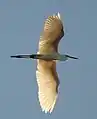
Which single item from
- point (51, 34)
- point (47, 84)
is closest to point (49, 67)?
point (47, 84)

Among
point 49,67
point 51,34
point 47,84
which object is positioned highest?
point 51,34

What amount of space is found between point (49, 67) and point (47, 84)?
0.31 m

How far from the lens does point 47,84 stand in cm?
1739

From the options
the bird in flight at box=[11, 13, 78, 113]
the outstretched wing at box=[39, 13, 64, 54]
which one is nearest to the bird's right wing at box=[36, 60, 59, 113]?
the bird in flight at box=[11, 13, 78, 113]

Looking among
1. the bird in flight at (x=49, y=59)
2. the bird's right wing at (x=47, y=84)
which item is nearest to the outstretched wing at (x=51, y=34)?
the bird in flight at (x=49, y=59)

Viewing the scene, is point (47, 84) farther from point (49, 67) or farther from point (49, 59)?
point (49, 59)

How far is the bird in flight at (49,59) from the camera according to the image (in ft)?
54.7

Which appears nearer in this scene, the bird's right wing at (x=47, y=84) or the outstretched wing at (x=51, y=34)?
the outstretched wing at (x=51, y=34)

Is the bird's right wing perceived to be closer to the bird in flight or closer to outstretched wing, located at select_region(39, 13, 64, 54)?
the bird in flight

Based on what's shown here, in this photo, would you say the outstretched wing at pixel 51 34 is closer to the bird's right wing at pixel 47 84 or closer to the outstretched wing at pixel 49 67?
the outstretched wing at pixel 49 67

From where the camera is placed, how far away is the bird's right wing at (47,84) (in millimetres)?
16984

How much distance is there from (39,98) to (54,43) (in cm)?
100

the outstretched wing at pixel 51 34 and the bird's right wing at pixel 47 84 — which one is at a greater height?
the outstretched wing at pixel 51 34

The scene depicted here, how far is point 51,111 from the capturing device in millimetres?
16781
